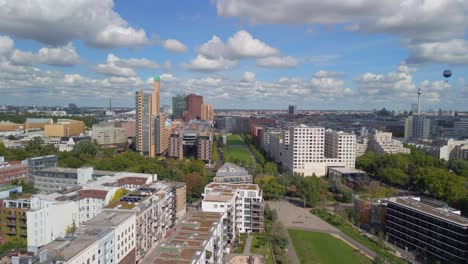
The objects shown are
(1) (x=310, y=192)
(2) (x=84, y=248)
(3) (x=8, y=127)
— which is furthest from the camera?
(3) (x=8, y=127)

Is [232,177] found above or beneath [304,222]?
above

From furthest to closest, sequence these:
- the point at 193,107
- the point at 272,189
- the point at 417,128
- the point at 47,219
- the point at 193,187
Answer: the point at 193,107 < the point at 417,128 < the point at 272,189 < the point at 193,187 < the point at 47,219

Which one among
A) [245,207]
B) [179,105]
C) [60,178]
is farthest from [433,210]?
[179,105]

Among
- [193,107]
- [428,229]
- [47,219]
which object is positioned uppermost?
[193,107]

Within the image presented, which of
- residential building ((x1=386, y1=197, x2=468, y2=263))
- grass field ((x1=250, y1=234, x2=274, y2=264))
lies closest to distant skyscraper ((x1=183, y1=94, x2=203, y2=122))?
grass field ((x1=250, y1=234, x2=274, y2=264))

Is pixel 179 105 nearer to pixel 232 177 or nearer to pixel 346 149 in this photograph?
pixel 346 149

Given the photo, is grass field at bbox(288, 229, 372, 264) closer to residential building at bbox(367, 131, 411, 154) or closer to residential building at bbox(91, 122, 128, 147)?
residential building at bbox(367, 131, 411, 154)
